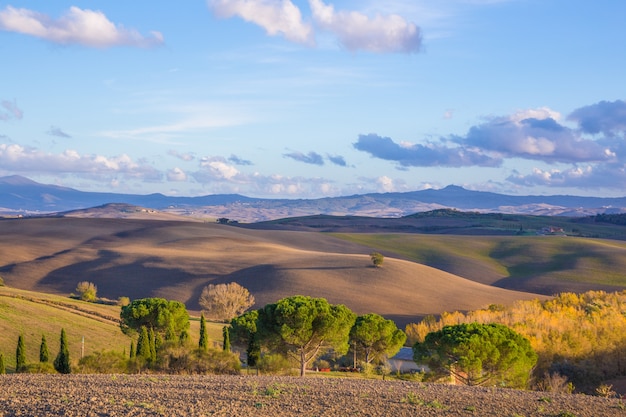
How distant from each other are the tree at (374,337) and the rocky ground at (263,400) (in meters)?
27.1

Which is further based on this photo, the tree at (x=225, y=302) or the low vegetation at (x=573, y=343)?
the tree at (x=225, y=302)

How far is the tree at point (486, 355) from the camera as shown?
1599 inches

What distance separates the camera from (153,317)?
55000mm

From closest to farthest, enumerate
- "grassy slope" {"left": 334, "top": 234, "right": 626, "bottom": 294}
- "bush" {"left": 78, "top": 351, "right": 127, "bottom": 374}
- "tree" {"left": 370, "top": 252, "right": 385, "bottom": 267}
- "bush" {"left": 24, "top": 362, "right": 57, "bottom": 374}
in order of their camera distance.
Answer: "bush" {"left": 24, "top": 362, "right": 57, "bottom": 374} → "bush" {"left": 78, "top": 351, "right": 127, "bottom": 374} → "tree" {"left": 370, "top": 252, "right": 385, "bottom": 267} → "grassy slope" {"left": 334, "top": 234, "right": 626, "bottom": 294}

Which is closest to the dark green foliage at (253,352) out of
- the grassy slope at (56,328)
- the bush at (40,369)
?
the grassy slope at (56,328)

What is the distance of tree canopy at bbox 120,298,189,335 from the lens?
2148 inches

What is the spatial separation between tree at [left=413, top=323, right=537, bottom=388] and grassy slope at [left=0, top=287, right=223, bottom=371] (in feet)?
70.1

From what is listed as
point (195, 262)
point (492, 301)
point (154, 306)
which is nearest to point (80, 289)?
point (195, 262)

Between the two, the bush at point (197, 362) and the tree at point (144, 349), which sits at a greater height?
the tree at point (144, 349)

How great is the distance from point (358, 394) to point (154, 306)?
34.4 meters

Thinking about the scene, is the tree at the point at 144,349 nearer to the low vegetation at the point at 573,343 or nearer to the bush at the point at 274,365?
the bush at the point at 274,365

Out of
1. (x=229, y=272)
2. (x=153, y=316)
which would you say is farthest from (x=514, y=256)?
(x=153, y=316)

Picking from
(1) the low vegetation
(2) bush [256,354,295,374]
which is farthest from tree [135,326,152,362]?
(1) the low vegetation

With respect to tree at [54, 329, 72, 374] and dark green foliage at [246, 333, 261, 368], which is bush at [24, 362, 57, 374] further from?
dark green foliage at [246, 333, 261, 368]
